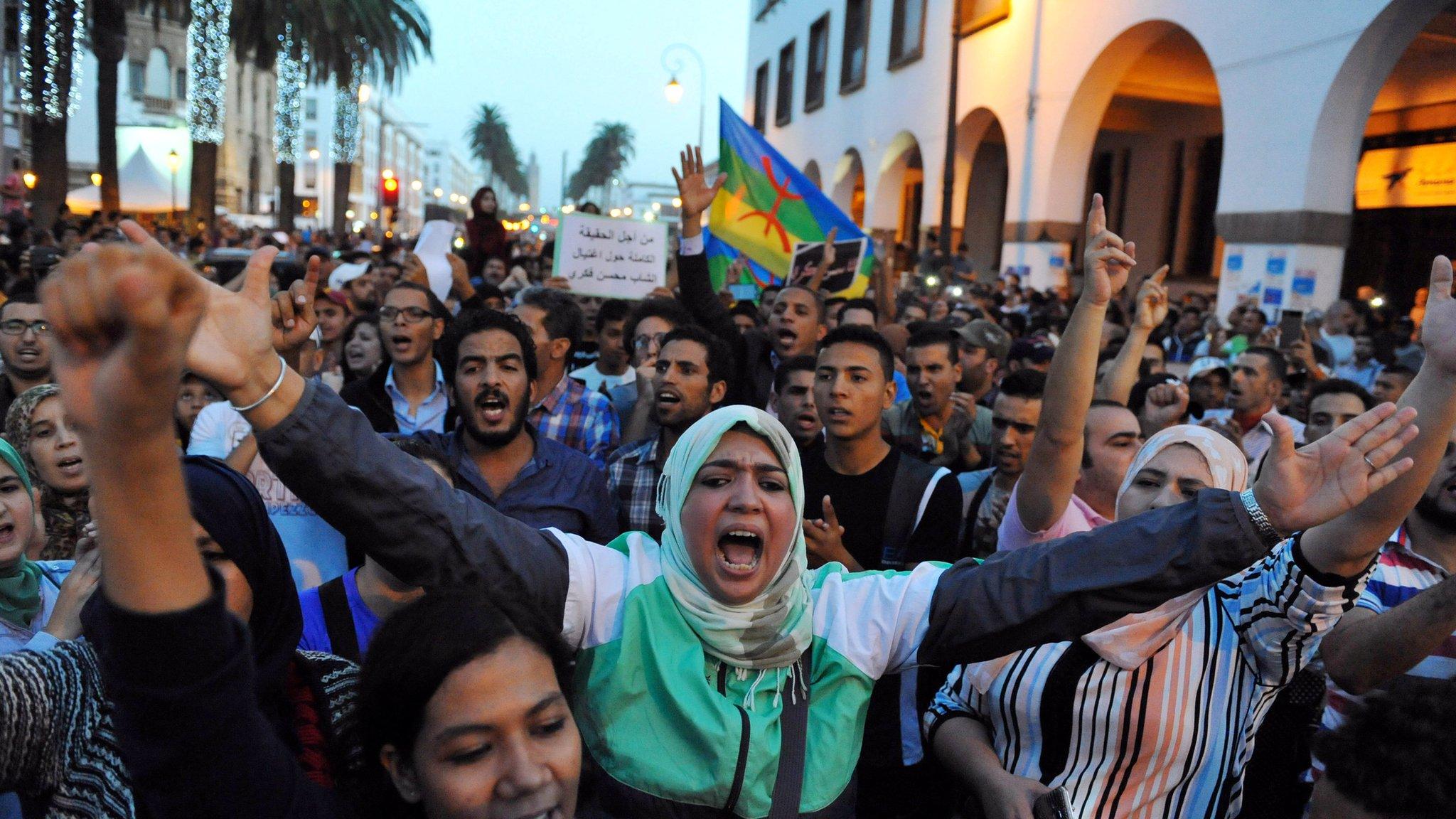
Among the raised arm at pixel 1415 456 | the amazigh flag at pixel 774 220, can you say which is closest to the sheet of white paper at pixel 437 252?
the amazigh flag at pixel 774 220

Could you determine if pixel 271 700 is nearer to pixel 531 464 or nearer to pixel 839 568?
pixel 839 568

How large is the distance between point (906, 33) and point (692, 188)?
17.7 meters

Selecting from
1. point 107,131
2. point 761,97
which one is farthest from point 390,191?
point 761,97

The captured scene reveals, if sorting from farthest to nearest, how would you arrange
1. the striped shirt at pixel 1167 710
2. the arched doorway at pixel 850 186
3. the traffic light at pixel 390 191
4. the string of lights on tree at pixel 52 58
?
the arched doorway at pixel 850 186
the traffic light at pixel 390 191
the string of lights on tree at pixel 52 58
the striped shirt at pixel 1167 710

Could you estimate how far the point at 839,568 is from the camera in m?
2.28

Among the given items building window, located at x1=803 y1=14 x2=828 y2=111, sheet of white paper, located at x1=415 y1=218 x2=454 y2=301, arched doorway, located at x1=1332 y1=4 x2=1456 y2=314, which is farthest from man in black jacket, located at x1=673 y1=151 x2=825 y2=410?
building window, located at x1=803 y1=14 x2=828 y2=111

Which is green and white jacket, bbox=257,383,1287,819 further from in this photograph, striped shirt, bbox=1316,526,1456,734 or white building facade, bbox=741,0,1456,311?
white building facade, bbox=741,0,1456,311

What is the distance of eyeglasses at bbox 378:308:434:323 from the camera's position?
15.9 feet

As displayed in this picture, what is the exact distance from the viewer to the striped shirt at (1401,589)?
268 cm

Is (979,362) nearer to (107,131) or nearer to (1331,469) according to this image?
(1331,469)

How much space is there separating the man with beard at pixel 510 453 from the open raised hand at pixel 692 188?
2.23 m

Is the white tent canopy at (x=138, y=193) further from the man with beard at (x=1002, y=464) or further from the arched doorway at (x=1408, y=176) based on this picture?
the man with beard at (x=1002, y=464)

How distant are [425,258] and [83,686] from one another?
6514 mm

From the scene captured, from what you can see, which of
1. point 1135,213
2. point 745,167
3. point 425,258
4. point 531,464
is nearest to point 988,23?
point 1135,213
